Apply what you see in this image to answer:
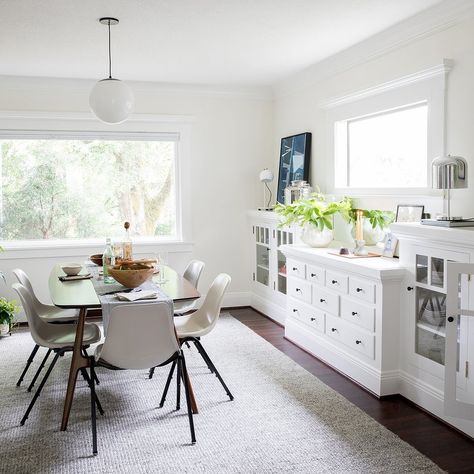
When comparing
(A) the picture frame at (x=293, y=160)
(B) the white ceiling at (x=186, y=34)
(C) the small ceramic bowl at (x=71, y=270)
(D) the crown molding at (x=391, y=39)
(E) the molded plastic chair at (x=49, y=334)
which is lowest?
(E) the molded plastic chair at (x=49, y=334)

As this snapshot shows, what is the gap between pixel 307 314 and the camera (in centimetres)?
459

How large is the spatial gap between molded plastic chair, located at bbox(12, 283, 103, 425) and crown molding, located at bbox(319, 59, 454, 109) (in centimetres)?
258

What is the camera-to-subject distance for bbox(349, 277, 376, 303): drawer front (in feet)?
11.9

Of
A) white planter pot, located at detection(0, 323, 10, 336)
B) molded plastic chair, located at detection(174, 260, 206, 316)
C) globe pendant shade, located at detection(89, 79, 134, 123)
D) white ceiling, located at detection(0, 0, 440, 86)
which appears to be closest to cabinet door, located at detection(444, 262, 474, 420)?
white ceiling, located at detection(0, 0, 440, 86)

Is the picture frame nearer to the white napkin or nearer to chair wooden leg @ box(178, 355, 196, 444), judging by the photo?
the white napkin

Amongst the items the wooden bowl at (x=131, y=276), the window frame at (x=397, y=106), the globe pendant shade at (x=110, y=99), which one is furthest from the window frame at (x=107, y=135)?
the wooden bowl at (x=131, y=276)

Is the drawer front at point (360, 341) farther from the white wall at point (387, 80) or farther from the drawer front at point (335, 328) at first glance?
the white wall at point (387, 80)

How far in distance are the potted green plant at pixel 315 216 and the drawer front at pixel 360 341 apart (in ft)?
3.16

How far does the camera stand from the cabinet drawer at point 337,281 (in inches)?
156

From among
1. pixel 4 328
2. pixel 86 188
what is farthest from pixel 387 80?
pixel 4 328

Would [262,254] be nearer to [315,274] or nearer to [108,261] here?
[315,274]

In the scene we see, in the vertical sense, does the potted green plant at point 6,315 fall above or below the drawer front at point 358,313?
below

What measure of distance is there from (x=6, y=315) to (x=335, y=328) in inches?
115

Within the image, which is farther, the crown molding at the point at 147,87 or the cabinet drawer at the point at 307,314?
the crown molding at the point at 147,87
